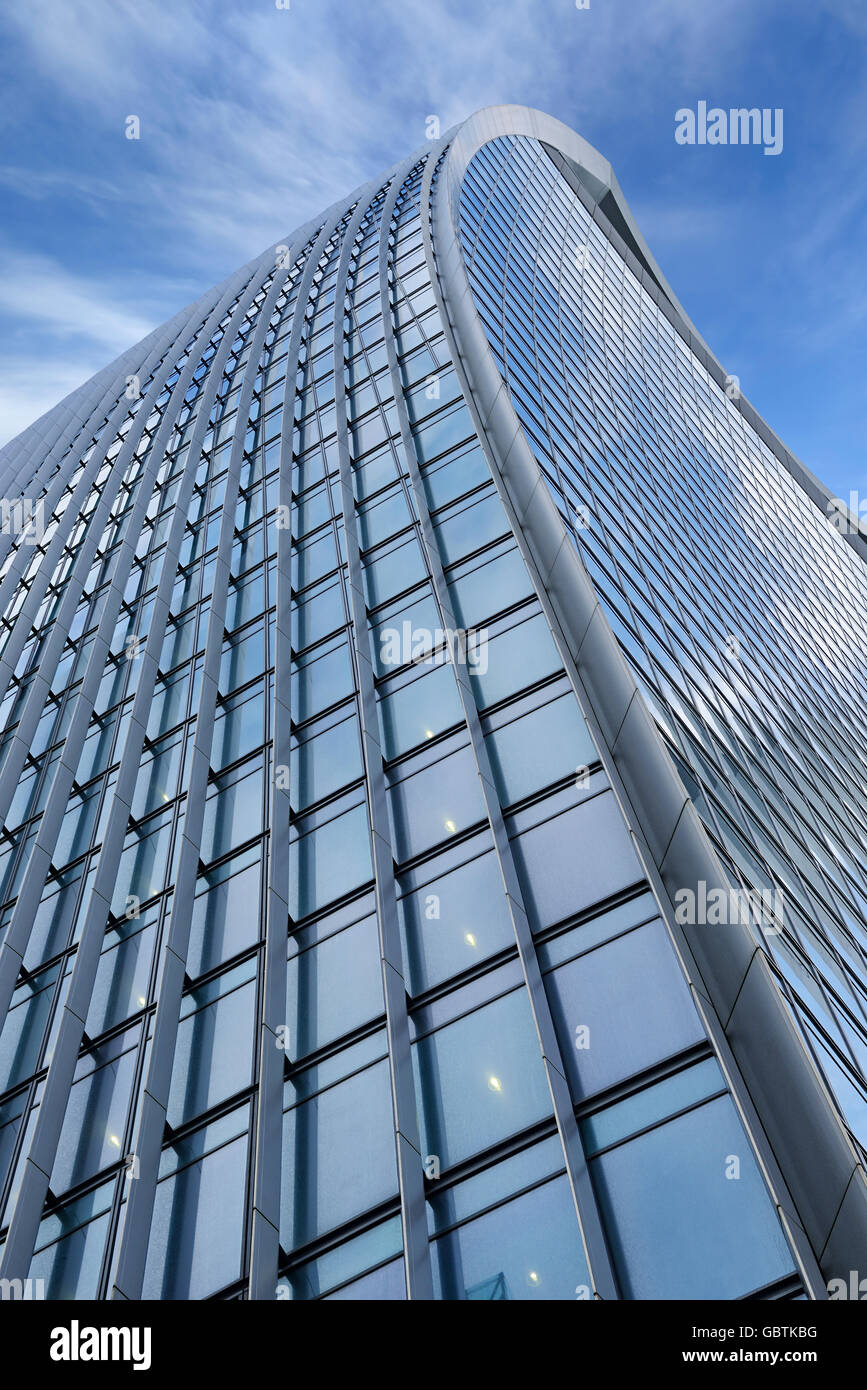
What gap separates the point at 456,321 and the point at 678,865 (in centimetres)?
1833

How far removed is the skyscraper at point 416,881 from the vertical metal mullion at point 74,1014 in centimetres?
6

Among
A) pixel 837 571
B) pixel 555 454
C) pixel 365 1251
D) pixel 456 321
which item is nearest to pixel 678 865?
pixel 365 1251

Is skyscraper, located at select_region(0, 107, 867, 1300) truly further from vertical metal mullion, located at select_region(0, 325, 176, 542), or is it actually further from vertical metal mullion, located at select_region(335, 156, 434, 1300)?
vertical metal mullion, located at select_region(0, 325, 176, 542)

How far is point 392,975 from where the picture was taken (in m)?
11.2

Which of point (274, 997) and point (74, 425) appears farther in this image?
point (74, 425)

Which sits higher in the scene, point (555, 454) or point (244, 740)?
point (555, 454)

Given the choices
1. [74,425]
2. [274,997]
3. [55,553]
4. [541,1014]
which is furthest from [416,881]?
[74,425]

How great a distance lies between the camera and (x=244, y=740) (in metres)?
17.5

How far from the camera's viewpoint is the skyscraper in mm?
8750

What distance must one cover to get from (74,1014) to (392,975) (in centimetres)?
454

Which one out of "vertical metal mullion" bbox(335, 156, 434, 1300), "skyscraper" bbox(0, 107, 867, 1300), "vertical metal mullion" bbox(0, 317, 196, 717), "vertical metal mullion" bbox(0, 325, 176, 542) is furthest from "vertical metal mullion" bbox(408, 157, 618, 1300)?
"vertical metal mullion" bbox(0, 325, 176, 542)

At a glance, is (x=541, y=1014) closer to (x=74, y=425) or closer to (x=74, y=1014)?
(x=74, y=1014)

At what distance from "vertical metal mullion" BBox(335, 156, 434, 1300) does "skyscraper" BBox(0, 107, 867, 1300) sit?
4 cm

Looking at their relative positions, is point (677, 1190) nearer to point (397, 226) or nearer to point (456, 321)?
point (456, 321)
